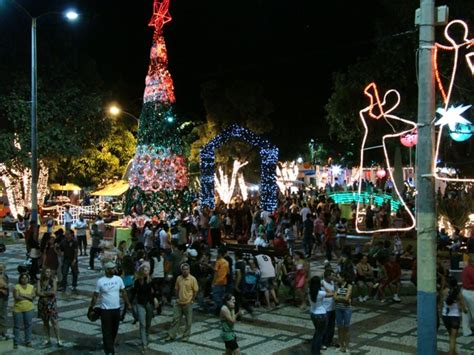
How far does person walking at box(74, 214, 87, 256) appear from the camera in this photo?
841 inches

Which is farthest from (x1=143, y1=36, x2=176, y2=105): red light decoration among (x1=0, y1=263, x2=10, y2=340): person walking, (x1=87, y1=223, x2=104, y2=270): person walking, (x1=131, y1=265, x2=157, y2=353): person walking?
(x1=131, y1=265, x2=157, y2=353): person walking

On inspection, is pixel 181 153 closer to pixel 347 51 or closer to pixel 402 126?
pixel 402 126

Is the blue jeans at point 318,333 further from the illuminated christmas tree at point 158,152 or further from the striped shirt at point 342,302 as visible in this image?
the illuminated christmas tree at point 158,152

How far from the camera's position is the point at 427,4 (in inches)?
300

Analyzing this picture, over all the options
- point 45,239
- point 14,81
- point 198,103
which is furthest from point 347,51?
point 45,239

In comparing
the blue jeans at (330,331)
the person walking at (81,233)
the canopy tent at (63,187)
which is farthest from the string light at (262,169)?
the blue jeans at (330,331)

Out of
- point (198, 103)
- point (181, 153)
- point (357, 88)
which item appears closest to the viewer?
point (357, 88)

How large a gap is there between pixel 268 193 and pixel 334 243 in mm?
8978

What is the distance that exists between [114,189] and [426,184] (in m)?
33.4

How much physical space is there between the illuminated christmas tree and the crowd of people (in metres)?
5.51

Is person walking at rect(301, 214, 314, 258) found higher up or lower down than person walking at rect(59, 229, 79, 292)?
higher up

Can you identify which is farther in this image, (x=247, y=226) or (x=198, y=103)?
(x=198, y=103)

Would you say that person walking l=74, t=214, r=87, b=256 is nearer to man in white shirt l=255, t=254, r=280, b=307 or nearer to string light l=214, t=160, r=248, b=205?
man in white shirt l=255, t=254, r=280, b=307

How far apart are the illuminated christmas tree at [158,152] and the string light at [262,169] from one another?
101 inches
